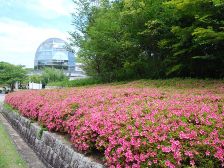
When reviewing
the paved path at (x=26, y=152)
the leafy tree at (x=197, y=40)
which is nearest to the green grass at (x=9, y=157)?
the paved path at (x=26, y=152)

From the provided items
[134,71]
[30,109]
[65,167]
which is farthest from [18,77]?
[65,167]

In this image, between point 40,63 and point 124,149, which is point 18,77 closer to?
point 40,63

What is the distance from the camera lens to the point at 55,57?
298ft

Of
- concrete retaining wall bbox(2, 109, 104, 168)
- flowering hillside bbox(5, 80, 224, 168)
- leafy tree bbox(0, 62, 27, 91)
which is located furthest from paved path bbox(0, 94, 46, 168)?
leafy tree bbox(0, 62, 27, 91)

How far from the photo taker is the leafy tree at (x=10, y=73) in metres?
59.9

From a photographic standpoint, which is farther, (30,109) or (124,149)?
(30,109)

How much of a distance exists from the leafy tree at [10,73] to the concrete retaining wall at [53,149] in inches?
2025

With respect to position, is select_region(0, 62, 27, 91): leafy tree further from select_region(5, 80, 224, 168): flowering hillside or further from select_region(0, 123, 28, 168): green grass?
select_region(5, 80, 224, 168): flowering hillside

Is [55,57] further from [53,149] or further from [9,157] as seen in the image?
[53,149]

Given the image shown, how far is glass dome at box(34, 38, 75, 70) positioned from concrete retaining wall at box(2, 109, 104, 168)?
80882mm

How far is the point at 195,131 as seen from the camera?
4406 millimetres

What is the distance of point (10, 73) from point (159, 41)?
4747 cm

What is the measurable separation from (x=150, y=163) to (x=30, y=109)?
806 cm

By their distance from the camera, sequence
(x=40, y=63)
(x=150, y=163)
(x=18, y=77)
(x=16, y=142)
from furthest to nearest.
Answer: (x=40, y=63) → (x=18, y=77) → (x=16, y=142) → (x=150, y=163)
